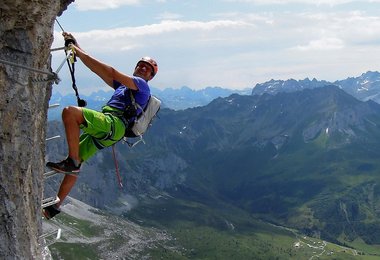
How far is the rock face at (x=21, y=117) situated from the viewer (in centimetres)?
983

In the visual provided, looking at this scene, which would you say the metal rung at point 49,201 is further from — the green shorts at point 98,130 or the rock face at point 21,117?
the rock face at point 21,117

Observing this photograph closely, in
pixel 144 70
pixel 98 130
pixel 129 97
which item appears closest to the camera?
pixel 98 130

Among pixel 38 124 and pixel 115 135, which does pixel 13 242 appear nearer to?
pixel 38 124

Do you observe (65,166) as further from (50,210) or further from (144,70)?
(144,70)

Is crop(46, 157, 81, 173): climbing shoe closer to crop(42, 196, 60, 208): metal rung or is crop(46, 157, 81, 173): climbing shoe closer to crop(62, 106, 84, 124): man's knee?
crop(42, 196, 60, 208): metal rung

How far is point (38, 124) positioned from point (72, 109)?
0.95 meters

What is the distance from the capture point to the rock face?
9828 mm

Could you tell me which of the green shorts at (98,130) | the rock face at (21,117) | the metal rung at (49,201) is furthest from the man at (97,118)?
the rock face at (21,117)

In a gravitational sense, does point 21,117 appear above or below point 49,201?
above

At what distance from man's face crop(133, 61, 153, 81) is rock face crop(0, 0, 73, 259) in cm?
337

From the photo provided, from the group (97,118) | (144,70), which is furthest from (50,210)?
(144,70)

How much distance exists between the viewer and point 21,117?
1020cm

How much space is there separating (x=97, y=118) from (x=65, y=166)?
1.49m

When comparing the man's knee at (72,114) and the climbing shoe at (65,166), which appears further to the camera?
the climbing shoe at (65,166)
